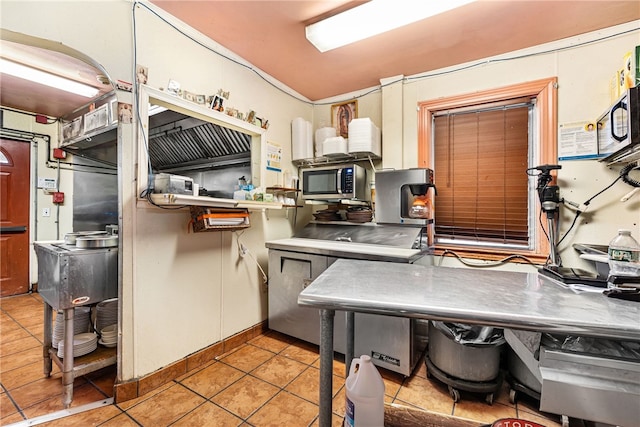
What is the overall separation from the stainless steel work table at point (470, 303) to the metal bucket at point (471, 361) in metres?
0.77

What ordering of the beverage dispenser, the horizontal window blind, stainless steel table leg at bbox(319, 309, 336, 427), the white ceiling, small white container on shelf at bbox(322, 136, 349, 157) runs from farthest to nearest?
small white container on shelf at bbox(322, 136, 349, 157), the beverage dispenser, the horizontal window blind, the white ceiling, stainless steel table leg at bbox(319, 309, 336, 427)

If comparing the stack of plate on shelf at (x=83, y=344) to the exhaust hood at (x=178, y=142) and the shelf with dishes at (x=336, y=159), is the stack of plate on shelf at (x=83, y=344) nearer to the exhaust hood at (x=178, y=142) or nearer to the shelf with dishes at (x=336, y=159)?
the exhaust hood at (x=178, y=142)

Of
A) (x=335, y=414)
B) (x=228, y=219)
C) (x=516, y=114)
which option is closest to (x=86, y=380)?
(x=228, y=219)

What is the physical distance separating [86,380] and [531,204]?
3.97 m

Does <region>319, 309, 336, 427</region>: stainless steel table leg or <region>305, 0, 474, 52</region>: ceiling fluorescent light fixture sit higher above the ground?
<region>305, 0, 474, 52</region>: ceiling fluorescent light fixture

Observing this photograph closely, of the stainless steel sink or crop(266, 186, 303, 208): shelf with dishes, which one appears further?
crop(266, 186, 303, 208): shelf with dishes

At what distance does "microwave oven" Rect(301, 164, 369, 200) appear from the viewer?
2.62 m

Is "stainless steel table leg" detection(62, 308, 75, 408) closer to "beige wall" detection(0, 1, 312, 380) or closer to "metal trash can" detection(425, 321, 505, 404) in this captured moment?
"beige wall" detection(0, 1, 312, 380)

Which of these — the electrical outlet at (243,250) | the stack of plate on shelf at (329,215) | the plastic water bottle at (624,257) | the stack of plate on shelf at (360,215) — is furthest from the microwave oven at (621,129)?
the electrical outlet at (243,250)

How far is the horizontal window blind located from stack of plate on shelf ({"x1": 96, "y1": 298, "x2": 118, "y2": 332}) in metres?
3.01

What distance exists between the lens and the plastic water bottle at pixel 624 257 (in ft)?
3.53

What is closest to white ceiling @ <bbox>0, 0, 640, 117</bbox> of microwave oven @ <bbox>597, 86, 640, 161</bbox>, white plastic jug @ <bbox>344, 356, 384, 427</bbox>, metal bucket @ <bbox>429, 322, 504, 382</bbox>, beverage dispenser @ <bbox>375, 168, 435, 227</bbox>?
microwave oven @ <bbox>597, 86, 640, 161</bbox>

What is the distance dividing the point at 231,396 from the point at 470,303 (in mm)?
1758

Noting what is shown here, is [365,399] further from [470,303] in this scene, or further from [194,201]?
[194,201]
